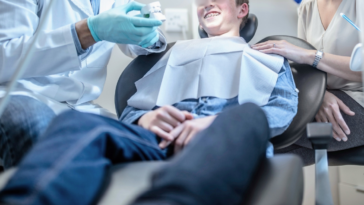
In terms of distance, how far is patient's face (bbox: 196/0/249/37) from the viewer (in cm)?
133

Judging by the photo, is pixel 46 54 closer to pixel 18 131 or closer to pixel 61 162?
pixel 18 131

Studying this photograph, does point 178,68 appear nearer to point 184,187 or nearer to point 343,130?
point 343,130

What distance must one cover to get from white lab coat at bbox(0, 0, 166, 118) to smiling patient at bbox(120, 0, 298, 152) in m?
0.24

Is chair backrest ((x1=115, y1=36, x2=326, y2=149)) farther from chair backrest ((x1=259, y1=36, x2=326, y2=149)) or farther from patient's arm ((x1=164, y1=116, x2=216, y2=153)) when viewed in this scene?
patient's arm ((x1=164, y1=116, x2=216, y2=153))

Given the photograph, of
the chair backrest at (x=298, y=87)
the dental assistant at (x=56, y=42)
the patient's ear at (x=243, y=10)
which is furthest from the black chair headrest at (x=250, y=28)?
the dental assistant at (x=56, y=42)

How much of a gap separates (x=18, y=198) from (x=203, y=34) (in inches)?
46.7

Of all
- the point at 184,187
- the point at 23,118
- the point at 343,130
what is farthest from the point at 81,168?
the point at 343,130

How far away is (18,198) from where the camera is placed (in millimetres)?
436

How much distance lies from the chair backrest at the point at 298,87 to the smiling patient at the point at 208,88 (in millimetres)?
54

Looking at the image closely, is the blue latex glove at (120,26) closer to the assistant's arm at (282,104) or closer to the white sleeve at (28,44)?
the white sleeve at (28,44)

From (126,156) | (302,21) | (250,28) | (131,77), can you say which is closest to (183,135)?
(126,156)

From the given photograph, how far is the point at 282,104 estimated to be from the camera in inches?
39.8

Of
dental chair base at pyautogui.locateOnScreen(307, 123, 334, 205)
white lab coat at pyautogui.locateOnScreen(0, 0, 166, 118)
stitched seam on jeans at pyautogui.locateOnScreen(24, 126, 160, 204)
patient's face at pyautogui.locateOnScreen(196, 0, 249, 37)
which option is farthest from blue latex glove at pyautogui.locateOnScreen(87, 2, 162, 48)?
dental chair base at pyautogui.locateOnScreen(307, 123, 334, 205)

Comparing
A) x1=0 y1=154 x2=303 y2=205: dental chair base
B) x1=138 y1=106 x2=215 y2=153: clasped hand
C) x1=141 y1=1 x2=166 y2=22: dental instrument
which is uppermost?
x1=141 y1=1 x2=166 y2=22: dental instrument
